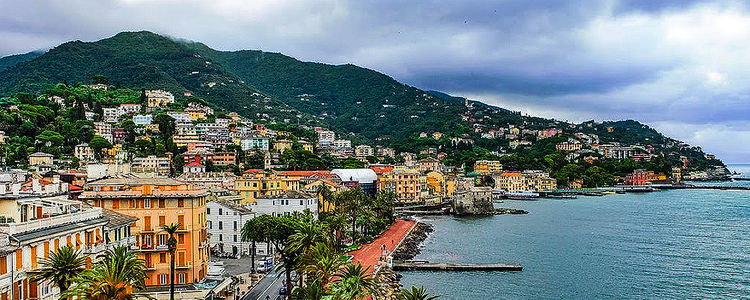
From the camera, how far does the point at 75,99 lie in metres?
184

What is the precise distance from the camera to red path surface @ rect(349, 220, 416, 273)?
6515cm

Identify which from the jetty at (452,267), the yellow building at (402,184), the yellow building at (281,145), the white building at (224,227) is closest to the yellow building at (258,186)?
the white building at (224,227)

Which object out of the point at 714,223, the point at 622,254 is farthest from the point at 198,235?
the point at 714,223

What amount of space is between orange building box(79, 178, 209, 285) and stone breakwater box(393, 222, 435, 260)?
106 ft

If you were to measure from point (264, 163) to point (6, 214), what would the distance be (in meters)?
120

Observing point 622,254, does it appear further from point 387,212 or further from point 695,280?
point 387,212

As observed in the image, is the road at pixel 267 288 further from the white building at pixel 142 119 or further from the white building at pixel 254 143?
the white building at pixel 142 119

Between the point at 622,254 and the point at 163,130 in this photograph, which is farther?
the point at 163,130

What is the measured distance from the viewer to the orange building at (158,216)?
133 ft

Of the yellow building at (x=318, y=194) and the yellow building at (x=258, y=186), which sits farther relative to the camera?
the yellow building at (x=258, y=186)

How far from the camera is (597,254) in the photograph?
7681cm

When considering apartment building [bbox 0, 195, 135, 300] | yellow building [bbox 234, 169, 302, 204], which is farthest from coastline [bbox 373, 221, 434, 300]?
yellow building [bbox 234, 169, 302, 204]

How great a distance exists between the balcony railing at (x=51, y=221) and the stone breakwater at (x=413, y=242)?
138 feet

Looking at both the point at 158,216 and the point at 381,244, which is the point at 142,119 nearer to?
the point at 381,244
